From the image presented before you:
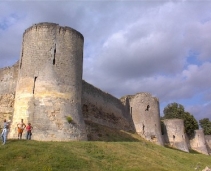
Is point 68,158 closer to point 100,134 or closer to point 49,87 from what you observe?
point 49,87

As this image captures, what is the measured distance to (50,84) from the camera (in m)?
18.3

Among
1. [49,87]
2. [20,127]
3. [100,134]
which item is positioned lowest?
[20,127]

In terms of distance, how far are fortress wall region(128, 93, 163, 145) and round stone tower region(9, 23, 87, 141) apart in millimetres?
15186

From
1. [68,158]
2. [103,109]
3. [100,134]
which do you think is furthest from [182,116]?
[68,158]

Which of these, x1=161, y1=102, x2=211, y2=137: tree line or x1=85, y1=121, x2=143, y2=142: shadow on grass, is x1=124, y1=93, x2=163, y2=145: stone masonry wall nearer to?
x1=85, y1=121, x2=143, y2=142: shadow on grass

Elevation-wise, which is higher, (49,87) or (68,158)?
(49,87)

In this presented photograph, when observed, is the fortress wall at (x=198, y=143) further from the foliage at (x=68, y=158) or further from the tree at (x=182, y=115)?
the foliage at (x=68, y=158)

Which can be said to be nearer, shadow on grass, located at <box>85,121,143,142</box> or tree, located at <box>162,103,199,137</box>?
shadow on grass, located at <box>85,121,143,142</box>

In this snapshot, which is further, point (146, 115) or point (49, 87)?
point (146, 115)

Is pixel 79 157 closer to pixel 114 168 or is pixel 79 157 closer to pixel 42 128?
pixel 114 168

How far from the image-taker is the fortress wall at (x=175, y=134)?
37.4 m

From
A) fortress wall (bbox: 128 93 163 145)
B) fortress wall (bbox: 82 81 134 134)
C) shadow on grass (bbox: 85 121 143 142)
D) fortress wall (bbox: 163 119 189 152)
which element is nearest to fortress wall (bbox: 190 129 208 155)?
fortress wall (bbox: 163 119 189 152)

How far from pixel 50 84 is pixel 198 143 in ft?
102

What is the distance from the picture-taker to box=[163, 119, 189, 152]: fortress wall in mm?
37375
